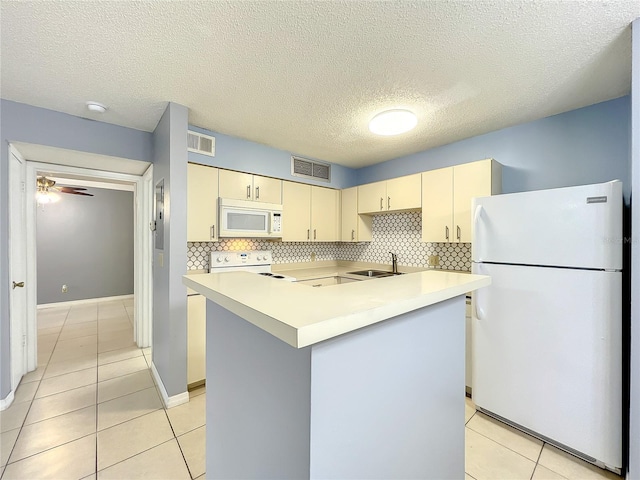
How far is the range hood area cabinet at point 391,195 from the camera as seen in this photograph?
2.99m

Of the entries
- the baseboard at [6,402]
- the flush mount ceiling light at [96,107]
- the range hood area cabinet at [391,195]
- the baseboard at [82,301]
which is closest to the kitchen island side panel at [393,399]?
the range hood area cabinet at [391,195]

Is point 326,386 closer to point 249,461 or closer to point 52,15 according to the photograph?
point 249,461

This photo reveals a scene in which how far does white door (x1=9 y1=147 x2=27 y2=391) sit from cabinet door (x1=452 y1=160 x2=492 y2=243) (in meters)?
3.90

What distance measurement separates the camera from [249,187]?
2.94 m

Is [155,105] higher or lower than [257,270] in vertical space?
higher

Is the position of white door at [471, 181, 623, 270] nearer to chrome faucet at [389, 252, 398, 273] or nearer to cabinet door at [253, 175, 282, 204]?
chrome faucet at [389, 252, 398, 273]

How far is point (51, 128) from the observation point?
2.17m

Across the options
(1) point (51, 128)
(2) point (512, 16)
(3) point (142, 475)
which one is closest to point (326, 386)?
(3) point (142, 475)

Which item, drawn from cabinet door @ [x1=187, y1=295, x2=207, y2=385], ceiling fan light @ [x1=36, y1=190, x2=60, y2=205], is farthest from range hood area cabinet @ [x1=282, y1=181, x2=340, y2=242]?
ceiling fan light @ [x1=36, y1=190, x2=60, y2=205]

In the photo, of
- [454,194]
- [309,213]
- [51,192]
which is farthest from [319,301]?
[51,192]

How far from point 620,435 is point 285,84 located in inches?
116

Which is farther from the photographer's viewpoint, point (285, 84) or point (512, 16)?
point (285, 84)

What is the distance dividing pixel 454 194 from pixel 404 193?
590 mm

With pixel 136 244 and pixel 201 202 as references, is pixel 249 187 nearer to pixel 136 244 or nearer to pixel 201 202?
pixel 201 202
